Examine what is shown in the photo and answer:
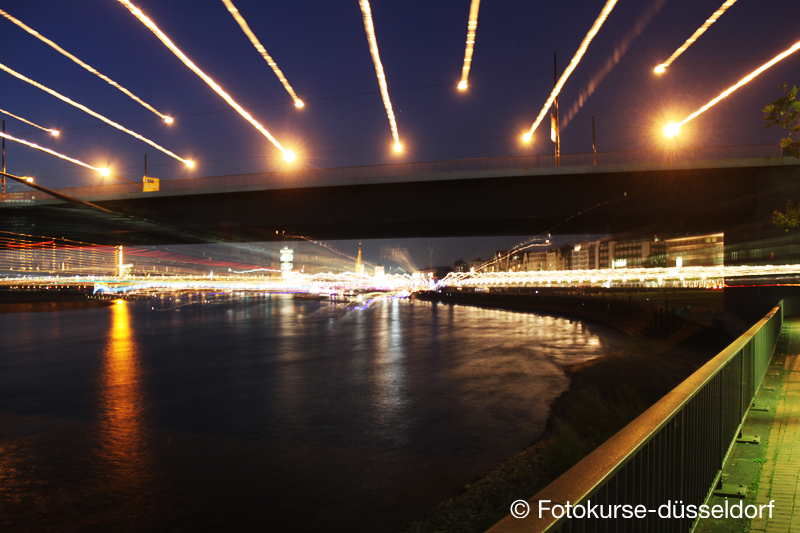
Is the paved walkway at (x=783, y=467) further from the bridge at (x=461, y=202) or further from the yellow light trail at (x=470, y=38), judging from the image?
the bridge at (x=461, y=202)

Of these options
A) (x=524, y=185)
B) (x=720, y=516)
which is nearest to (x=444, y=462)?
(x=720, y=516)

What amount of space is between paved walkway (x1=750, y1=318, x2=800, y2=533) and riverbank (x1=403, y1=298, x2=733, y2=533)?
296cm

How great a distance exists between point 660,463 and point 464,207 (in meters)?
27.5

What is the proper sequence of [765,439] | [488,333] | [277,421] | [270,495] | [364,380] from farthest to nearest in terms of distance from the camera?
1. [488,333]
2. [364,380]
3. [277,421]
4. [270,495]
5. [765,439]

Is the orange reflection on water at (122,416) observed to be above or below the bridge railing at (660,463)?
below

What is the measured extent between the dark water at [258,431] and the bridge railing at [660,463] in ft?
14.5

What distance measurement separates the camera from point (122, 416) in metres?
12.9

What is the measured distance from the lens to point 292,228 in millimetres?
35000

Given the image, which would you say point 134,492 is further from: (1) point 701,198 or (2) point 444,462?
(1) point 701,198

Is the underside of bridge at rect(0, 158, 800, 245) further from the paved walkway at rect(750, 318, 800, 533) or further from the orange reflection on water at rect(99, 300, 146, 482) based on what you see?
the paved walkway at rect(750, 318, 800, 533)

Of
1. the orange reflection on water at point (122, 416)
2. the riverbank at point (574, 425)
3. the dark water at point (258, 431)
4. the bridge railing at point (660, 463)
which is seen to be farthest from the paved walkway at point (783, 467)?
the orange reflection on water at point (122, 416)

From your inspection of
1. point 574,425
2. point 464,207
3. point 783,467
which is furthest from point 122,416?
point 464,207

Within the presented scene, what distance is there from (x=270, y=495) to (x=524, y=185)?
80.4 feet

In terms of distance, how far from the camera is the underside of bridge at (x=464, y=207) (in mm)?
26922
